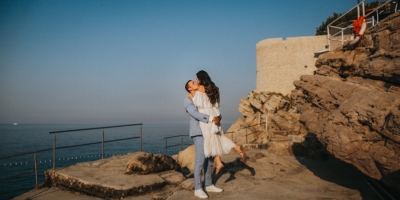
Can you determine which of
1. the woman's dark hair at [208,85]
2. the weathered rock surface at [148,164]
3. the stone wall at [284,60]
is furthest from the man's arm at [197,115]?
the stone wall at [284,60]

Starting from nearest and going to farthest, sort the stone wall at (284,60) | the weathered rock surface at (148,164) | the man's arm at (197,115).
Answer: the man's arm at (197,115) < the weathered rock surface at (148,164) < the stone wall at (284,60)

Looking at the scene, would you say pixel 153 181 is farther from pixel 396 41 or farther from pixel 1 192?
pixel 1 192

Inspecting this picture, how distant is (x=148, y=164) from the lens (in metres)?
5.93

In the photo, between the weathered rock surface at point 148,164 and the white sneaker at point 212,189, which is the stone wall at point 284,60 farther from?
the white sneaker at point 212,189

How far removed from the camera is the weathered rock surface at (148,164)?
5832mm

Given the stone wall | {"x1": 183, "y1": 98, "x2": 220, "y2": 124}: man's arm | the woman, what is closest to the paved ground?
the woman

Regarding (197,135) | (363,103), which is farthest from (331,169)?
(197,135)

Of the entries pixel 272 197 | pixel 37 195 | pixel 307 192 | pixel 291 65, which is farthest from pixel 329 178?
pixel 291 65

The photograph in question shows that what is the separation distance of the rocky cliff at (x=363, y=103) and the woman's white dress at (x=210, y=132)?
61.5 inches

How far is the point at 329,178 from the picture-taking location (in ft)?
17.2

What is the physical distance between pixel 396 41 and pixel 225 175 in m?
3.65

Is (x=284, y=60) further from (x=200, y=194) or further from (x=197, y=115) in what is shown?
(x=200, y=194)

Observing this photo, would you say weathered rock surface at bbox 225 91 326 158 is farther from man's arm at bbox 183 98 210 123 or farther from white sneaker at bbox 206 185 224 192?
man's arm at bbox 183 98 210 123

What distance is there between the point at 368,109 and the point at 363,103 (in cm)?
19
